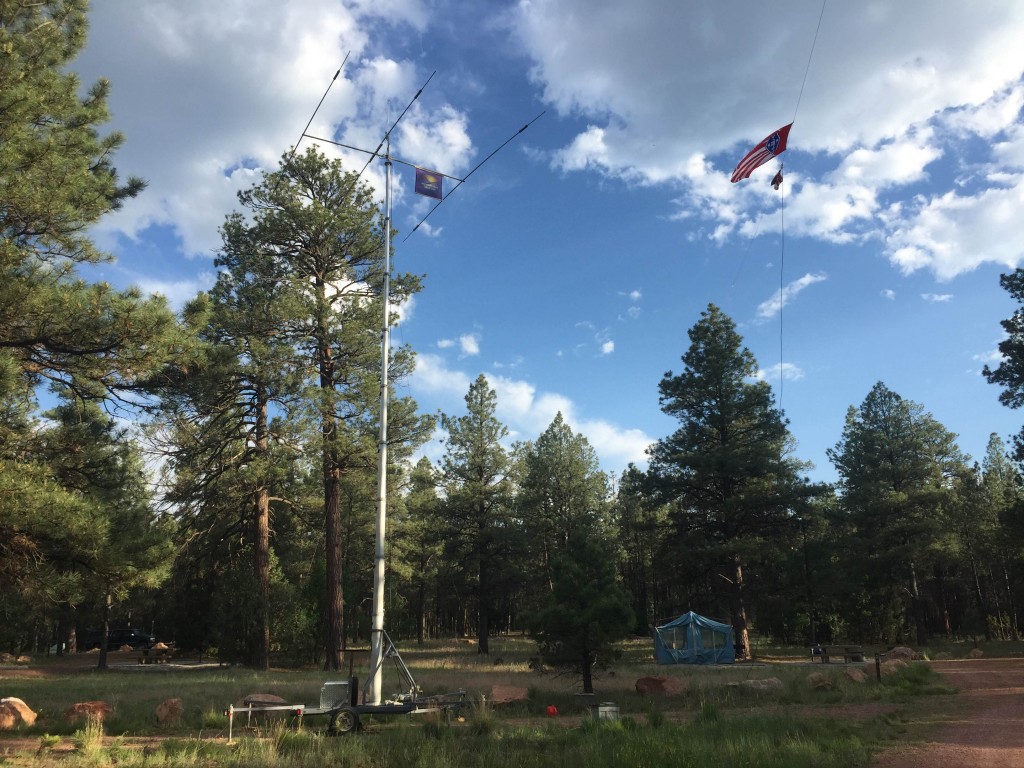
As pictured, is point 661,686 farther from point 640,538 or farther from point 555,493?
point 640,538

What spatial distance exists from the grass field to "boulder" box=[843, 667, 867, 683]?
0.28m

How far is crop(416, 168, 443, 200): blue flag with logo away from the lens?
13.7 m

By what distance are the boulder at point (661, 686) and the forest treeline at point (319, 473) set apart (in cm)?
141

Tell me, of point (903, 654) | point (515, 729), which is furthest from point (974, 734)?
point (903, 654)

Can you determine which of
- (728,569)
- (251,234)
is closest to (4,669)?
(251,234)

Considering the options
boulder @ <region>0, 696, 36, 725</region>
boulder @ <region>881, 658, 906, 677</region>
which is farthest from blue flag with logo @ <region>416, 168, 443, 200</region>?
boulder @ <region>881, 658, 906, 677</region>

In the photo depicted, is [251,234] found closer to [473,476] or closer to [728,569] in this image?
[473,476]

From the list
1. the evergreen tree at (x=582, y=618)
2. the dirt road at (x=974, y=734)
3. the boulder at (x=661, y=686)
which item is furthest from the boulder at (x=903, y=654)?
the evergreen tree at (x=582, y=618)

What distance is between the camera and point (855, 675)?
1781 centimetres

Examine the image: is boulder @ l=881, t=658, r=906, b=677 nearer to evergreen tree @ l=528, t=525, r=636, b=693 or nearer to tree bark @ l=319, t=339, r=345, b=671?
evergreen tree @ l=528, t=525, r=636, b=693

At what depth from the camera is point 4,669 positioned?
2606 centimetres

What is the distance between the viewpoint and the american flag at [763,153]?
15102 mm

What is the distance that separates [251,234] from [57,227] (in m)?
10.4

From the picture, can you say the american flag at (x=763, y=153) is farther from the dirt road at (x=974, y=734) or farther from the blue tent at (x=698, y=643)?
the blue tent at (x=698, y=643)
